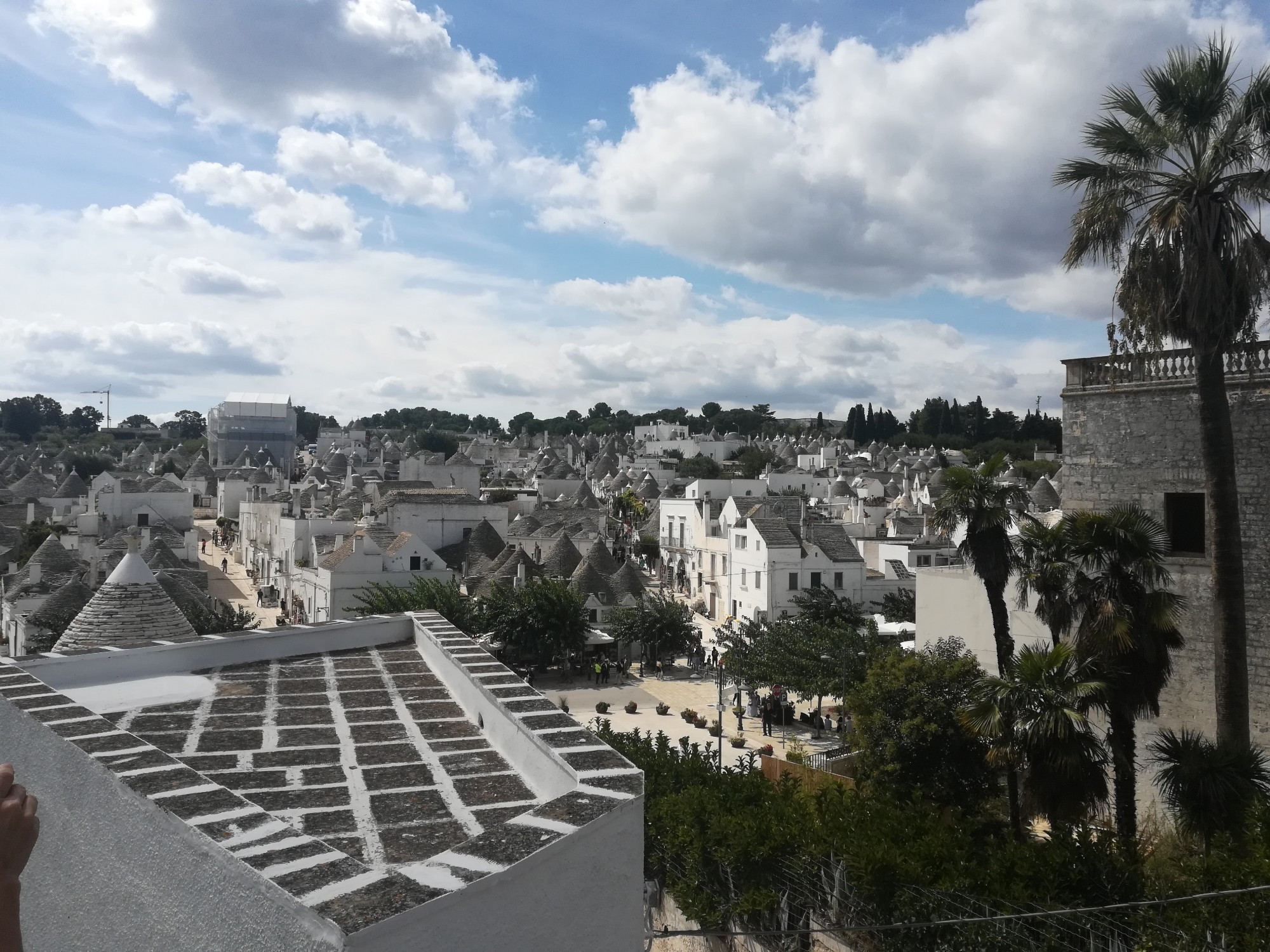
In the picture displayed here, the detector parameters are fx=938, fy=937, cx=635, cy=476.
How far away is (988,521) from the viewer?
1504cm

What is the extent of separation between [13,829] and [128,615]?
14.6 metres

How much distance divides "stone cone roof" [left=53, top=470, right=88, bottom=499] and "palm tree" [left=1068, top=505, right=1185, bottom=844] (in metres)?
73.8

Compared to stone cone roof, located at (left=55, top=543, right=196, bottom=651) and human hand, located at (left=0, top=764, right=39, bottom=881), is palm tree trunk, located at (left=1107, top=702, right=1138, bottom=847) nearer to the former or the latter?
human hand, located at (left=0, top=764, right=39, bottom=881)

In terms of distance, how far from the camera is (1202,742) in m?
13.7

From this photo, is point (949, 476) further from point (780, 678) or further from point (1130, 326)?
point (780, 678)

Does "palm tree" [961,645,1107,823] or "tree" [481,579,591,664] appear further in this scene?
"tree" [481,579,591,664]

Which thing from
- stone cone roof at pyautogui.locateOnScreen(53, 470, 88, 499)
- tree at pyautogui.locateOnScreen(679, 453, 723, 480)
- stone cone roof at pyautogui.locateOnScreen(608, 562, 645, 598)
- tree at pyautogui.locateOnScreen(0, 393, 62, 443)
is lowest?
stone cone roof at pyautogui.locateOnScreen(608, 562, 645, 598)

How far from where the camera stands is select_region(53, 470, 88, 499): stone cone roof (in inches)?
2734

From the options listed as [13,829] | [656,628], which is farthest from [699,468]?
[13,829]

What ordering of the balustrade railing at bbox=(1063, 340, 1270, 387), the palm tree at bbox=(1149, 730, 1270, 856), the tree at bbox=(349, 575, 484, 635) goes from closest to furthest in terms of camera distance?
the palm tree at bbox=(1149, 730, 1270, 856) → the balustrade railing at bbox=(1063, 340, 1270, 387) → the tree at bbox=(349, 575, 484, 635)

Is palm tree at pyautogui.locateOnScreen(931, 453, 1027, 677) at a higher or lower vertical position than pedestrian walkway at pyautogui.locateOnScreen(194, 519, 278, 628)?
higher

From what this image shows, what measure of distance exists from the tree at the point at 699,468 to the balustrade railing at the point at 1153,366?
76.2m

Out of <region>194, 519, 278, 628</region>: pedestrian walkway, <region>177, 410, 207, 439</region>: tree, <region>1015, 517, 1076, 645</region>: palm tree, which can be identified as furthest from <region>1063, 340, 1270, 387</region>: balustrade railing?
<region>177, 410, 207, 439</region>: tree

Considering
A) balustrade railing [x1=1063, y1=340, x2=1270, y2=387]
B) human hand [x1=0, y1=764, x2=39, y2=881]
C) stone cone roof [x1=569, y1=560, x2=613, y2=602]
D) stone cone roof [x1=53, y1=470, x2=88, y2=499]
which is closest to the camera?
human hand [x1=0, y1=764, x2=39, y2=881]
